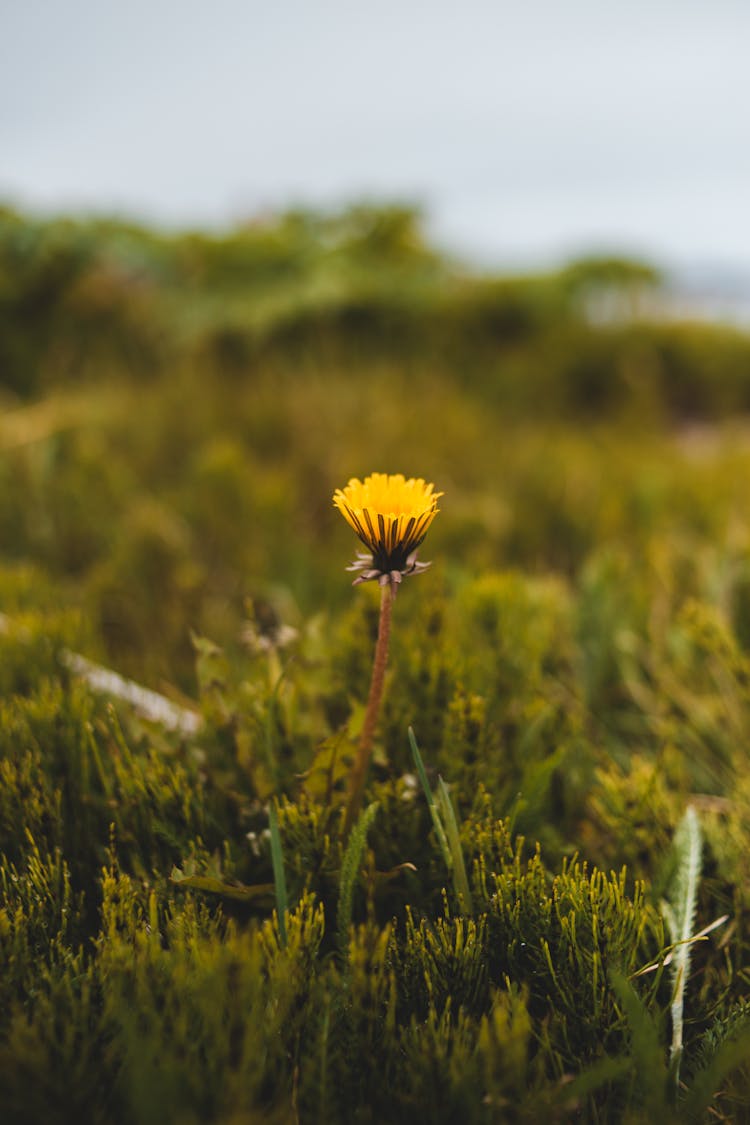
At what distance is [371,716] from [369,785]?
0.13 m

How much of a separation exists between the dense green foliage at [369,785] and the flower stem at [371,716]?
0.03m

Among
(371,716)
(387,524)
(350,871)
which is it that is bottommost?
(350,871)

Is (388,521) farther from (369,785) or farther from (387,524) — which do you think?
(369,785)

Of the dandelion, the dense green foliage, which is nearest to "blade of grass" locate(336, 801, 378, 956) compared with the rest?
the dense green foliage

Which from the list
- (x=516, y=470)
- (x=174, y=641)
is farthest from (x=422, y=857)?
(x=516, y=470)

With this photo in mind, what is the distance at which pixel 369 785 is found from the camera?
0.89m

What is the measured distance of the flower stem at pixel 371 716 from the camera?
2.52 feet

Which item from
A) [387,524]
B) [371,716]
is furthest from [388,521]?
[371,716]

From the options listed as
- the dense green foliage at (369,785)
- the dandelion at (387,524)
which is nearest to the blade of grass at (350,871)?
the dense green foliage at (369,785)

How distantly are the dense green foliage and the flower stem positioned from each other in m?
0.03

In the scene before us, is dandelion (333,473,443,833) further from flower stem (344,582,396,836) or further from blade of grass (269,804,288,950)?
blade of grass (269,804,288,950)

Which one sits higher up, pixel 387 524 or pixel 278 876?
pixel 387 524

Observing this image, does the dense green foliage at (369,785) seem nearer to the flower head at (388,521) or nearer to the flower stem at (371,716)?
the flower stem at (371,716)

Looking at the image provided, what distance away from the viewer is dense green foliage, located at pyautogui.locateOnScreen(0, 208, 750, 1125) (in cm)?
59
